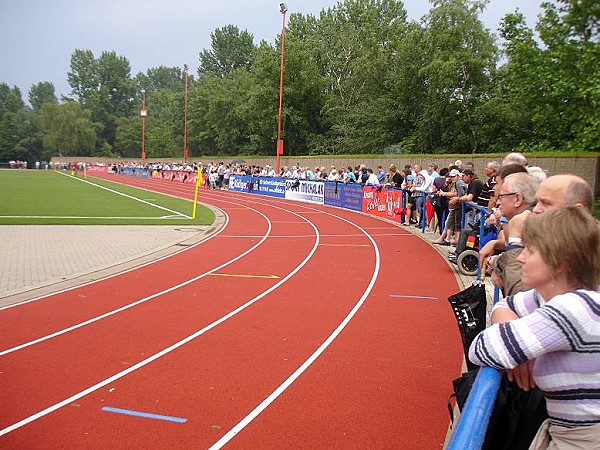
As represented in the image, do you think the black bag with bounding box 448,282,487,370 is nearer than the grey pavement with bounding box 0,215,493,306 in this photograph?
Yes

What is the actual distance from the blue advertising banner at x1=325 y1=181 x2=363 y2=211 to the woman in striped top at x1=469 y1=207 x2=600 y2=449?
2122cm

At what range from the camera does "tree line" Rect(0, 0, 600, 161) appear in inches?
936

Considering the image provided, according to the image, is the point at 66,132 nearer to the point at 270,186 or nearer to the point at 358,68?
the point at 358,68

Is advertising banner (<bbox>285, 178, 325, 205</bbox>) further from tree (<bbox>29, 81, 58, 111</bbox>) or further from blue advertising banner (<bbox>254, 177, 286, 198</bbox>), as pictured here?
Result: tree (<bbox>29, 81, 58, 111</bbox>)

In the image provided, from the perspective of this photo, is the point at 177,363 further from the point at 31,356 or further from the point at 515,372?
the point at 515,372

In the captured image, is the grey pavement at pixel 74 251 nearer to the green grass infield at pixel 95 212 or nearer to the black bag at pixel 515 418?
the green grass infield at pixel 95 212

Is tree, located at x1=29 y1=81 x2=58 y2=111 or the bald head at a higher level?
tree, located at x1=29 y1=81 x2=58 y2=111

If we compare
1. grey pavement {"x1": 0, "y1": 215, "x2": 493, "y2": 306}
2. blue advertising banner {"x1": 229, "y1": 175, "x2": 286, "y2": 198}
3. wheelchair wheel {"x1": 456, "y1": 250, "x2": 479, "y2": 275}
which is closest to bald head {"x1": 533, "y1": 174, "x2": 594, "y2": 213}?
grey pavement {"x1": 0, "y1": 215, "x2": 493, "y2": 306}

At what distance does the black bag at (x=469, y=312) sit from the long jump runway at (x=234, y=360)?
179 cm

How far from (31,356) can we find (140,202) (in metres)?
22.1

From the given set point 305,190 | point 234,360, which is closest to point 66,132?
point 305,190

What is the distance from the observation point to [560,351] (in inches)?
68.6

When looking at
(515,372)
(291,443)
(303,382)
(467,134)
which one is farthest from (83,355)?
(467,134)

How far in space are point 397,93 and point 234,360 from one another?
133 ft
